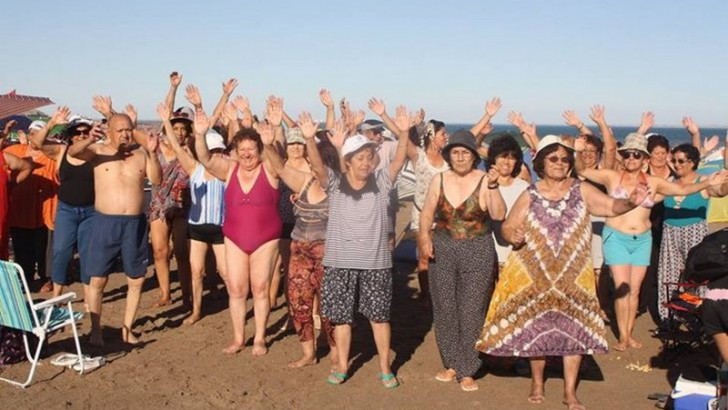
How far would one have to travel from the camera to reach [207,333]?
775cm

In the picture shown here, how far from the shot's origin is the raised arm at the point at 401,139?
6121 mm

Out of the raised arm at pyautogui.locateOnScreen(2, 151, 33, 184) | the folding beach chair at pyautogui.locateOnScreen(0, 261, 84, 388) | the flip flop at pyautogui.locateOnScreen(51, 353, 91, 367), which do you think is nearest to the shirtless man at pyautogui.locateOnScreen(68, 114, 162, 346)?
the flip flop at pyautogui.locateOnScreen(51, 353, 91, 367)

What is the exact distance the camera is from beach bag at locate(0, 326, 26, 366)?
6.50 metres

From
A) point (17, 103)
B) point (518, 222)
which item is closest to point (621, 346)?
point (518, 222)

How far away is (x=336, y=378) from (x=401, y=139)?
6.39 ft

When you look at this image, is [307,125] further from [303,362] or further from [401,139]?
[303,362]

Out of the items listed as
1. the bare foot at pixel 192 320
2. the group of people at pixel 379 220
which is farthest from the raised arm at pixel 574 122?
the bare foot at pixel 192 320

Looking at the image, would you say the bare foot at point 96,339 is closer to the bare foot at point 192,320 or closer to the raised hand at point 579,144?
the bare foot at point 192,320

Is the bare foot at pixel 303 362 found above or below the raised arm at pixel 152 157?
below

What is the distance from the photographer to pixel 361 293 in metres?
6.10

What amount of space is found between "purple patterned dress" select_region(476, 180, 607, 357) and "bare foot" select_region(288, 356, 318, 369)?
183cm

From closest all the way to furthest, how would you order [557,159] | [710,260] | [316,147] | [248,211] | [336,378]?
[710,260] < [557,159] < [316,147] < [336,378] < [248,211]

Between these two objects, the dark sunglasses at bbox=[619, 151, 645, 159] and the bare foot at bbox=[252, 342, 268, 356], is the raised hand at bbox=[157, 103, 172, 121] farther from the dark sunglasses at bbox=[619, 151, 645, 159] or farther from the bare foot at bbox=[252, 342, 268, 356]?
the dark sunglasses at bbox=[619, 151, 645, 159]

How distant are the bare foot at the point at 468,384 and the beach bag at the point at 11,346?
3634 mm
